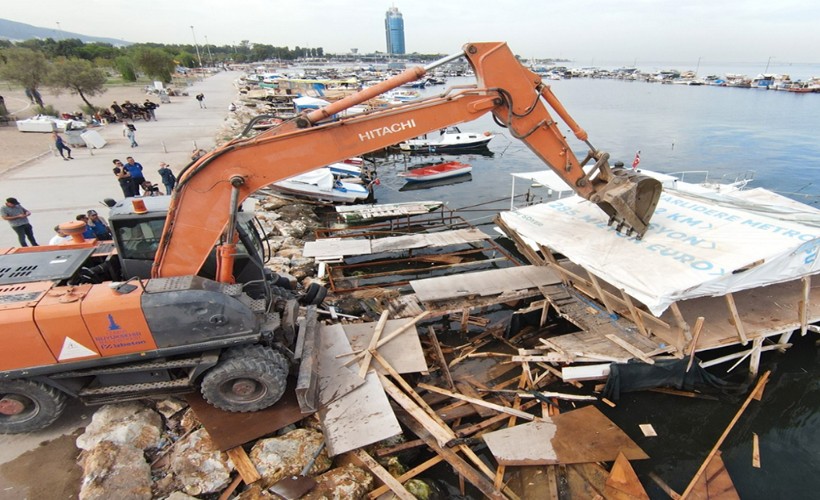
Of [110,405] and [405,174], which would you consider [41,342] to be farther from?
[405,174]

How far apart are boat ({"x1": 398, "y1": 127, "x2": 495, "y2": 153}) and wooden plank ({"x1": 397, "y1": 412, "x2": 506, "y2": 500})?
31129 millimetres

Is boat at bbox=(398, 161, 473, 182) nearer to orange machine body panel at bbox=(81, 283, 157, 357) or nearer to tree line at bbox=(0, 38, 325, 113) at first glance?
orange machine body panel at bbox=(81, 283, 157, 357)

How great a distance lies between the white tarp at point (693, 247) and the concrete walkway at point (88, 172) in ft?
53.8

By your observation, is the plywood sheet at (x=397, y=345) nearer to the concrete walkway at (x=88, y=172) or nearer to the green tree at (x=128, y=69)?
the concrete walkway at (x=88, y=172)

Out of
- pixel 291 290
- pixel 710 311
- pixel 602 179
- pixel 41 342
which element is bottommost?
pixel 710 311

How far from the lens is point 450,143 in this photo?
35.7m

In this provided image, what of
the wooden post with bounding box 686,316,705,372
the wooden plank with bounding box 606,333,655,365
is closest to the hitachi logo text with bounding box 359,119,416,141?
the wooden plank with bounding box 606,333,655,365

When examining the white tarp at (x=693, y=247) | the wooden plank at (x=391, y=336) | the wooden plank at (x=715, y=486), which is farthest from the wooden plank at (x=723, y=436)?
the wooden plank at (x=391, y=336)

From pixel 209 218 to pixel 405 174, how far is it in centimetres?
2210

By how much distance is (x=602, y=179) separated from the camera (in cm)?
852

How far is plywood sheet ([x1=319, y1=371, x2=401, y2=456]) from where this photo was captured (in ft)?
20.6

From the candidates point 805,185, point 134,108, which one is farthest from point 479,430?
point 134,108

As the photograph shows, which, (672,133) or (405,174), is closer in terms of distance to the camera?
(405,174)

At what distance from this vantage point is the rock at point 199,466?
582 cm
